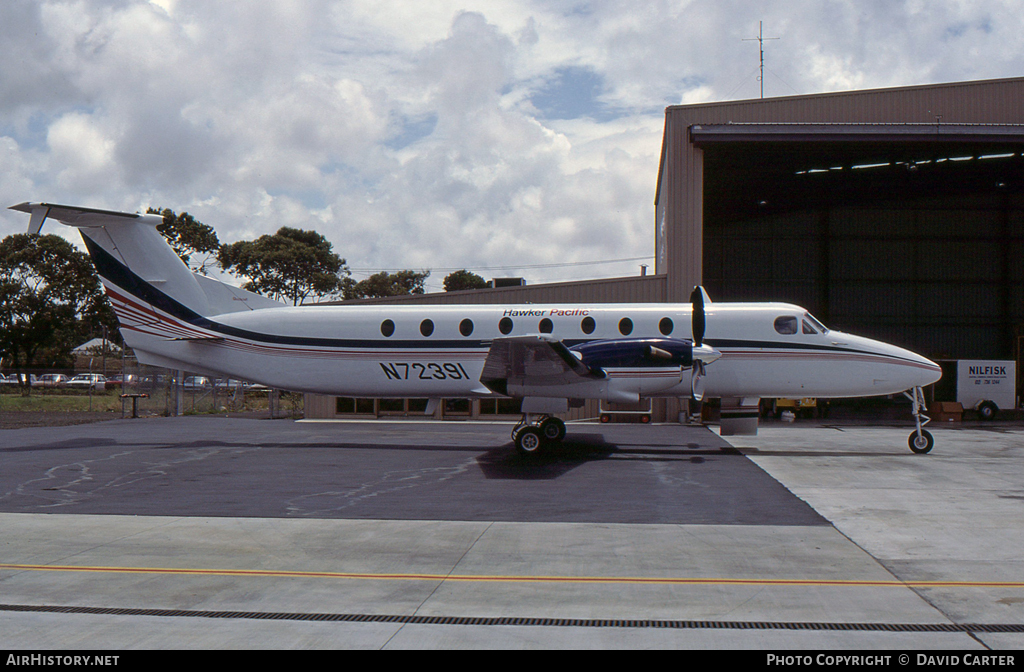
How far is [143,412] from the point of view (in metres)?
28.7

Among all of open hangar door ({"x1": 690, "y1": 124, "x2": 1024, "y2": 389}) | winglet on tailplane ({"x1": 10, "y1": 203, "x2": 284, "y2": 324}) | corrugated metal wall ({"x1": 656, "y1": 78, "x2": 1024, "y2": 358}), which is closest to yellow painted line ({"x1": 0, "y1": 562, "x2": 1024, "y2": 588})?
winglet on tailplane ({"x1": 10, "y1": 203, "x2": 284, "y2": 324})

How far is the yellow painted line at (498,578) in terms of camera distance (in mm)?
6117

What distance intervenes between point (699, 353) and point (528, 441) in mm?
3979

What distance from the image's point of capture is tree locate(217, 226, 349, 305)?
201ft

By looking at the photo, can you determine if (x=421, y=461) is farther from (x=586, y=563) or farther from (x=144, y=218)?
(x=144, y=218)

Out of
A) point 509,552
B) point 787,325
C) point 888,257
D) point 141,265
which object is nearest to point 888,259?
point 888,257

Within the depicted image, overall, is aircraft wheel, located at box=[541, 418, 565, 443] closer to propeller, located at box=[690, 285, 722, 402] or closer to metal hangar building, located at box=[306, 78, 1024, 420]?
propeller, located at box=[690, 285, 722, 402]

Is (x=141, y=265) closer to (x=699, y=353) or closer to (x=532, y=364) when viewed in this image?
(x=532, y=364)

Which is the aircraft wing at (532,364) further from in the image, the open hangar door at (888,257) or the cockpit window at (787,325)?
the open hangar door at (888,257)

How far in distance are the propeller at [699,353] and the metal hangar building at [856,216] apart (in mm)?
8917

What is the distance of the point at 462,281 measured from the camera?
86.9m

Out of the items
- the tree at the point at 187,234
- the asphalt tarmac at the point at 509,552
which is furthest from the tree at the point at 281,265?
the asphalt tarmac at the point at 509,552

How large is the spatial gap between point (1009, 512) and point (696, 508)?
385 centimetres
